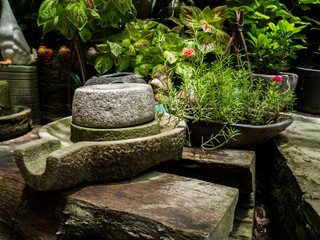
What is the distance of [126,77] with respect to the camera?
5.75 ft

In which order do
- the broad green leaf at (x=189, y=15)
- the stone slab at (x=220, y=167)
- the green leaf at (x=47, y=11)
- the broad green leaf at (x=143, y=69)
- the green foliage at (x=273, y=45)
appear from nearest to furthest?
1. the stone slab at (x=220, y=167)
2. the green leaf at (x=47, y=11)
3. the green foliage at (x=273, y=45)
4. the broad green leaf at (x=189, y=15)
5. the broad green leaf at (x=143, y=69)

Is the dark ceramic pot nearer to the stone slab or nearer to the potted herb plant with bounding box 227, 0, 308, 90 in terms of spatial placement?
the stone slab

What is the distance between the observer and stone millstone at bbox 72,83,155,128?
3.96 feet

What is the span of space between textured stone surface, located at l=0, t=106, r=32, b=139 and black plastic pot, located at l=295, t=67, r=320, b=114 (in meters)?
2.80

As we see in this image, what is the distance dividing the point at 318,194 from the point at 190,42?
73.9 inches

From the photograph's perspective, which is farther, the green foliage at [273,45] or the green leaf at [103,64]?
the green leaf at [103,64]

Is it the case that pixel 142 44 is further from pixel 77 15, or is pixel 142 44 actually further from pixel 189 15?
pixel 77 15

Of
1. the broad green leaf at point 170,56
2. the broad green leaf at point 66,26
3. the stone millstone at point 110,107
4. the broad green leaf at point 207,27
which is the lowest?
Answer: the stone millstone at point 110,107

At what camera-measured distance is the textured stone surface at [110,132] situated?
122 centimetres

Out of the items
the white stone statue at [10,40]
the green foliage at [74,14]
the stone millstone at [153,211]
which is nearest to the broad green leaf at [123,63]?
the green foliage at [74,14]

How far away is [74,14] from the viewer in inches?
90.9

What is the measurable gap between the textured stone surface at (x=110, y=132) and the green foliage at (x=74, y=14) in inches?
54.3

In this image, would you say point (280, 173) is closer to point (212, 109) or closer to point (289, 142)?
point (289, 142)

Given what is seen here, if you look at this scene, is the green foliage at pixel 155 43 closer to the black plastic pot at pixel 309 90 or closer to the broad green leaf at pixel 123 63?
the broad green leaf at pixel 123 63
